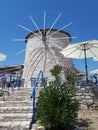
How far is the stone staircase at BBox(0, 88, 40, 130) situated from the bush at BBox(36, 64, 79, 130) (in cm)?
64

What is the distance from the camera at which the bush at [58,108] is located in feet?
23.4

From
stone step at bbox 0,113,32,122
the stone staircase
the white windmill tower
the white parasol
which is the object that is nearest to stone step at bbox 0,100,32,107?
the stone staircase

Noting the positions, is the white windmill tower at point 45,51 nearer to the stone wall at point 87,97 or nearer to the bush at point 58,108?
the stone wall at point 87,97

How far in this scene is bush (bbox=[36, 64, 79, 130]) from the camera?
23.4 feet

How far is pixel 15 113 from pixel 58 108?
230cm

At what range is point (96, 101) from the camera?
1105 centimetres

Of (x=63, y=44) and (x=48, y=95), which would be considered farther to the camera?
(x=63, y=44)

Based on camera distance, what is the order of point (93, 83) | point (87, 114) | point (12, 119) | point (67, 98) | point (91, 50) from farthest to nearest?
point (91, 50)
point (93, 83)
point (87, 114)
point (12, 119)
point (67, 98)

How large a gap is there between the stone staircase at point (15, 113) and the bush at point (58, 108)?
64 cm

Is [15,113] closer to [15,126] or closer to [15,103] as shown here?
[15,103]

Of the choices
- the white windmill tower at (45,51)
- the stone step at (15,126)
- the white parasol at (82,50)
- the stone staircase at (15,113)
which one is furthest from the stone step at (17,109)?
the white windmill tower at (45,51)

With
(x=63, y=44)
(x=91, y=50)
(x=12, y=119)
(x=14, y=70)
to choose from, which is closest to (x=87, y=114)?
(x=12, y=119)

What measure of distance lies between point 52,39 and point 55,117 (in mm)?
14003

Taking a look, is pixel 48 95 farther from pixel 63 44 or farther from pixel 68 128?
pixel 63 44
